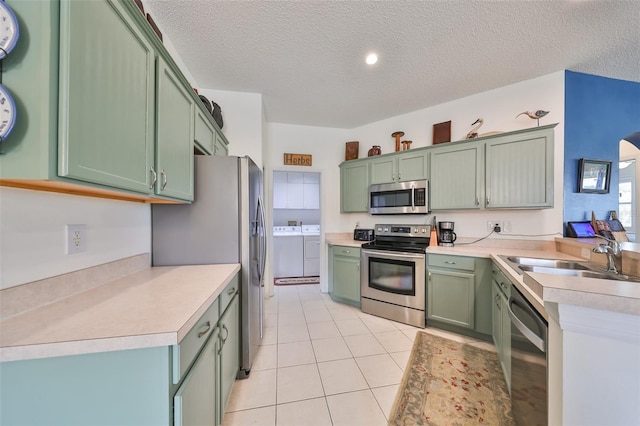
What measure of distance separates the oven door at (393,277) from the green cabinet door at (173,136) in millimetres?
2145

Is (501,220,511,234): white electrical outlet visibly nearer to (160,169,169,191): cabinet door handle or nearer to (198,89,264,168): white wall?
(198,89,264,168): white wall

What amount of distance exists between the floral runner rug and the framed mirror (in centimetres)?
191

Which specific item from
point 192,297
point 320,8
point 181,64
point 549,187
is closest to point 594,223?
point 549,187

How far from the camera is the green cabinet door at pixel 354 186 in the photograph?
10.8 ft

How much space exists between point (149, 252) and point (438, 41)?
281 centimetres

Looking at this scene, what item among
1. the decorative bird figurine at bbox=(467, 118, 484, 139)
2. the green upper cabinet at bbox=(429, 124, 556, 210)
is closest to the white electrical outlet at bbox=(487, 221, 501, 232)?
the green upper cabinet at bbox=(429, 124, 556, 210)

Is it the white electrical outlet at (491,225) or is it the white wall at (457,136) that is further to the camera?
the white electrical outlet at (491,225)

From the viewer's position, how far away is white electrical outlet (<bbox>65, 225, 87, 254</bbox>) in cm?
98

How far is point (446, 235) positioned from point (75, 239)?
3.13m

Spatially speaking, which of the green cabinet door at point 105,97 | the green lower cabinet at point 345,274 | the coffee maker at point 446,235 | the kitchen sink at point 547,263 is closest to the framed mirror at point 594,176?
the kitchen sink at point 547,263

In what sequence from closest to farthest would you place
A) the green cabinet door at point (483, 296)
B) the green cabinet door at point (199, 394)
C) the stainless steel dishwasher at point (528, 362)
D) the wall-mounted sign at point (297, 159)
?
the green cabinet door at point (199, 394), the stainless steel dishwasher at point (528, 362), the green cabinet door at point (483, 296), the wall-mounted sign at point (297, 159)

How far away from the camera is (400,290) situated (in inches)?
103

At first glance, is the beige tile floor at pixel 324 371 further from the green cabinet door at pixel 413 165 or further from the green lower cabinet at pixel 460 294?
the green cabinet door at pixel 413 165

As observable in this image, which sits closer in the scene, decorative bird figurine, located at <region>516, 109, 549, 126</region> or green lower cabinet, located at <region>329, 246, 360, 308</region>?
decorative bird figurine, located at <region>516, 109, 549, 126</region>
